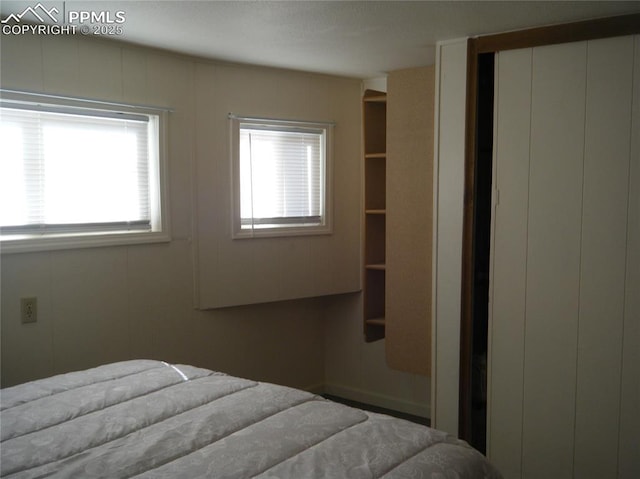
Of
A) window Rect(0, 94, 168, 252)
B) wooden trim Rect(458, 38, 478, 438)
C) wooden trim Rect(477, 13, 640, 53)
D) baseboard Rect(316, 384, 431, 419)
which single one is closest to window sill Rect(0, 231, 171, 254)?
window Rect(0, 94, 168, 252)

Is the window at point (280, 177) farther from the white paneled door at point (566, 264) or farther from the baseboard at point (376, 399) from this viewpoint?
the white paneled door at point (566, 264)

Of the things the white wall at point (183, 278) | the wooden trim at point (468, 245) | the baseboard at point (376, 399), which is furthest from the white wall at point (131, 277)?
the wooden trim at point (468, 245)

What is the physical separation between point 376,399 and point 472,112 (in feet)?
7.20

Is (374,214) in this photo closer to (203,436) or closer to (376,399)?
(376,399)

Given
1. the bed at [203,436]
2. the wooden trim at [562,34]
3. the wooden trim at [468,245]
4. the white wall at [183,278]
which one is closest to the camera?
the bed at [203,436]

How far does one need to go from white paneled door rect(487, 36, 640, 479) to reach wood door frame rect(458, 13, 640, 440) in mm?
48

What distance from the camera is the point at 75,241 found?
304 cm

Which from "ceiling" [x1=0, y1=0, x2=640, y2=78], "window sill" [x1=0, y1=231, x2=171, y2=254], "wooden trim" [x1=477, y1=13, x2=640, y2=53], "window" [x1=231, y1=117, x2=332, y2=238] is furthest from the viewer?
"window" [x1=231, y1=117, x2=332, y2=238]

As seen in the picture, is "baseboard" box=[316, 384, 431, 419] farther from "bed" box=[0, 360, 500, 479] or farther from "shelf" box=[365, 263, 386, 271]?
"bed" box=[0, 360, 500, 479]

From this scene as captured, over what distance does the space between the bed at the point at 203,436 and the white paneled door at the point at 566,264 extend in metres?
1.33

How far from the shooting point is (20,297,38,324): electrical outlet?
2873 millimetres

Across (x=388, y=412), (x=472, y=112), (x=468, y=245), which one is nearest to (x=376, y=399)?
(x=388, y=412)

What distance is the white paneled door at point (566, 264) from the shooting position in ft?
8.98

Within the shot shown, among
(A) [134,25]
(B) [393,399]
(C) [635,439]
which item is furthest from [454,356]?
(A) [134,25]
